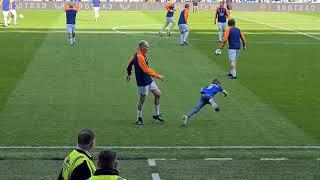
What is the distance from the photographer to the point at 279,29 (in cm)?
5488

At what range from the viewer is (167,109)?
2314 cm

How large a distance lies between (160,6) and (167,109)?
59557mm

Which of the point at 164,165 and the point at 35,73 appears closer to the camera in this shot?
the point at 164,165

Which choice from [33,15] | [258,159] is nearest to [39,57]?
[258,159]

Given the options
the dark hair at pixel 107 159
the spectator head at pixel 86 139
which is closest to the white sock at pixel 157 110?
the spectator head at pixel 86 139

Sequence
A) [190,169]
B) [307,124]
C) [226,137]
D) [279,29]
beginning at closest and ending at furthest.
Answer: [190,169], [226,137], [307,124], [279,29]

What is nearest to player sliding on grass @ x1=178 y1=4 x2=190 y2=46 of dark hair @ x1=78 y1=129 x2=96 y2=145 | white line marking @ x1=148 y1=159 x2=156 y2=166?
white line marking @ x1=148 y1=159 x2=156 y2=166

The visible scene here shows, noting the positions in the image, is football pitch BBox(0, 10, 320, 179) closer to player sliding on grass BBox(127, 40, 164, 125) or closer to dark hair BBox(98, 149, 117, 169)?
player sliding on grass BBox(127, 40, 164, 125)

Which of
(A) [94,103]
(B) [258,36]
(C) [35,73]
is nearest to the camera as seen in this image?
(A) [94,103]

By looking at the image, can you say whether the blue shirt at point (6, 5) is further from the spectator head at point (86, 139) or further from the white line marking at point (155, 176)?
the spectator head at point (86, 139)

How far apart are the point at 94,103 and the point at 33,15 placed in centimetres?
4634

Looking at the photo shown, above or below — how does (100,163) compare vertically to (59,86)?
above

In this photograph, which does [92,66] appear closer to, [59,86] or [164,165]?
[59,86]

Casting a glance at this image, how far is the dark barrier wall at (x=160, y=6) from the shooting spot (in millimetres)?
80750
